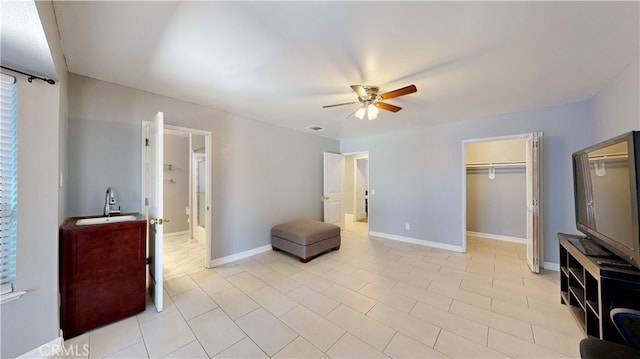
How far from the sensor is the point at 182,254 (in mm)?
3891

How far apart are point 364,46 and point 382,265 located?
2.98 metres

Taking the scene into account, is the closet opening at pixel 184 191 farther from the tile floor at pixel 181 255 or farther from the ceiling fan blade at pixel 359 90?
the ceiling fan blade at pixel 359 90

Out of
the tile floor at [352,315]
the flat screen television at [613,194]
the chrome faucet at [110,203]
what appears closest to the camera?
the flat screen television at [613,194]

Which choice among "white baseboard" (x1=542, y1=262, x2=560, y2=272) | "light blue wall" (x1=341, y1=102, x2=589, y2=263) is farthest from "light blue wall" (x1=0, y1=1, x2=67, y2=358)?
"white baseboard" (x1=542, y1=262, x2=560, y2=272)

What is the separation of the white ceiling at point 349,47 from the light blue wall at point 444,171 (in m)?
0.53

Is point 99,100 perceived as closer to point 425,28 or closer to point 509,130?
point 425,28

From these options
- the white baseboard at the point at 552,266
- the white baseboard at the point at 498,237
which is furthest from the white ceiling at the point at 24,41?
the white baseboard at the point at 498,237

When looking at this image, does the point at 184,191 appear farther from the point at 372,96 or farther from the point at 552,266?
the point at 552,266

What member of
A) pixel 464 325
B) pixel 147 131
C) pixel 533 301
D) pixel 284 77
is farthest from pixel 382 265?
pixel 147 131

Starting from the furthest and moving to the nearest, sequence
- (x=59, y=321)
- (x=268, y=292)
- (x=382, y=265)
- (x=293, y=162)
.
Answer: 1. (x=293, y=162)
2. (x=382, y=265)
3. (x=268, y=292)
4. (x=59, y=321)

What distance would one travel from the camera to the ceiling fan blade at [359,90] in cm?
222

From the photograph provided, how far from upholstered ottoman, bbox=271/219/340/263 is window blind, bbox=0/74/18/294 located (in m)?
2.75

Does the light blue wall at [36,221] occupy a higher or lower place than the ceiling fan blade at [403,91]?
lower

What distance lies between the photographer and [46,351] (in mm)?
1632
